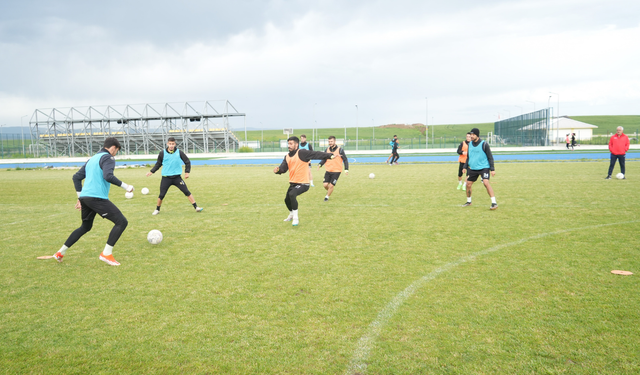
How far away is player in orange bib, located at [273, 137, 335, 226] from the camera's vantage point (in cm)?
877

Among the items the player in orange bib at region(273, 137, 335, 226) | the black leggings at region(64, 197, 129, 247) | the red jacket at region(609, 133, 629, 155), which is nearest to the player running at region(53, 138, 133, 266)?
the black leggings at region(64, 197, 129, 247)

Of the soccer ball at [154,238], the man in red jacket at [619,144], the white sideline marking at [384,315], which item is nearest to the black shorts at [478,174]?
the white sideline marking at [384,315]

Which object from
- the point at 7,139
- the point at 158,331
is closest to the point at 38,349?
the point at 158,331

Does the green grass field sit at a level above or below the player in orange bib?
below

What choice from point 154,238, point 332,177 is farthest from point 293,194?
point 332,177

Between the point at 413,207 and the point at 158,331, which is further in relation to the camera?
the point at 413,207

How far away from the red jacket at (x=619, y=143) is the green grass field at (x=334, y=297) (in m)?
7.30

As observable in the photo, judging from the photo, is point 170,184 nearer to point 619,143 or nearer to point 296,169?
point 296,169

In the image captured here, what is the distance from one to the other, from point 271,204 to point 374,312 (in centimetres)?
802

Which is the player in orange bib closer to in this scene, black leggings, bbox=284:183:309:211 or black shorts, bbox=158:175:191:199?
black leggings, bbox=284:183:309:211

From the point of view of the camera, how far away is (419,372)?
3.16 m

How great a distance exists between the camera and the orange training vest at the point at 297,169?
8.96 m

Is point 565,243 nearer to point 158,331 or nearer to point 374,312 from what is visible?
point 374,312

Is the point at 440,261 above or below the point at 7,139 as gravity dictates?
below
